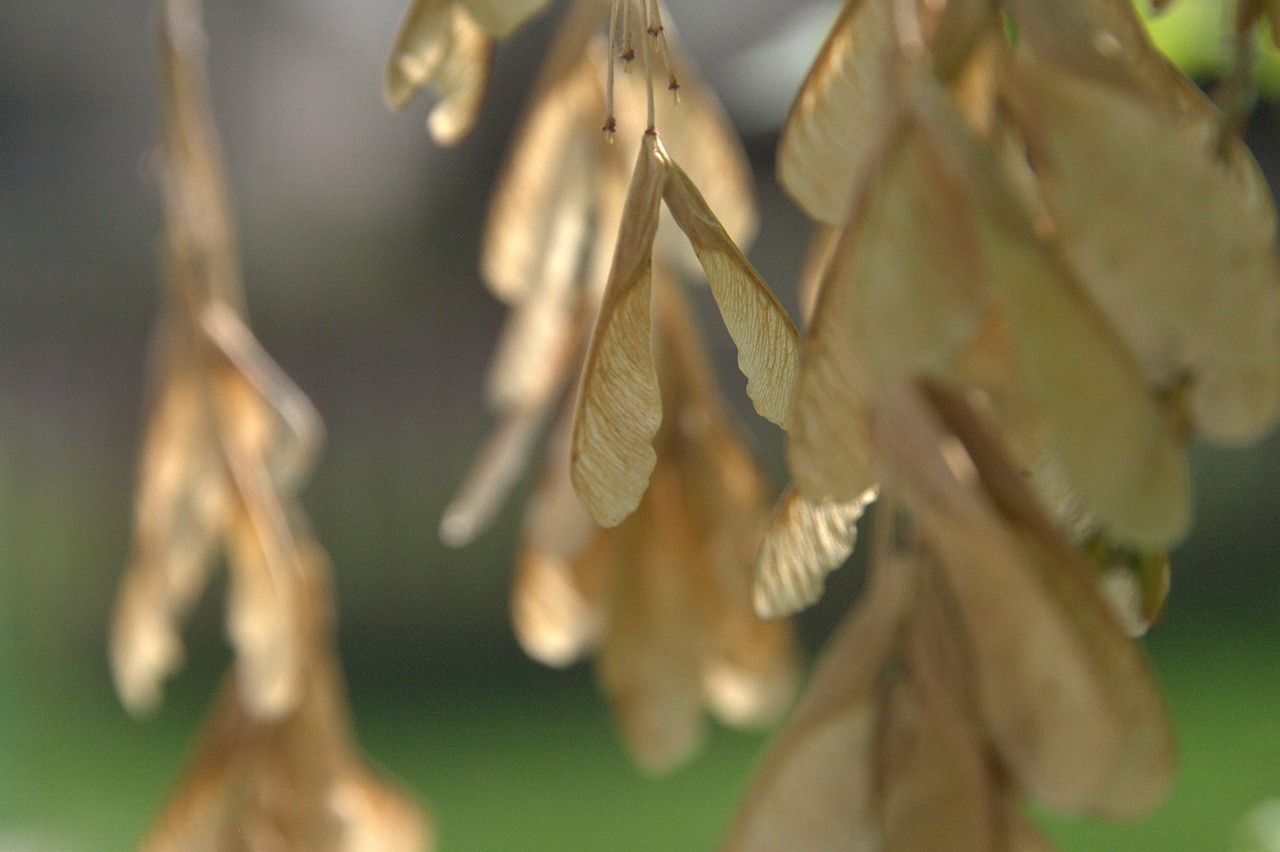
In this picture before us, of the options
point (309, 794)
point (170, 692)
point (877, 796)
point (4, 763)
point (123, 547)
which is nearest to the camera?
point (877, 796)

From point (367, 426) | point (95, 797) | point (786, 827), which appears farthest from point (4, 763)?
point (786, 827)

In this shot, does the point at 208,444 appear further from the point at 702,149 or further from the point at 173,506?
the point at 702,149

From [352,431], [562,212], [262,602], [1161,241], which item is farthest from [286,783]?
[352,431]

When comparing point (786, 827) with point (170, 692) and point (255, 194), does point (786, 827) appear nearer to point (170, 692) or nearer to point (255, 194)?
point (170, 692)

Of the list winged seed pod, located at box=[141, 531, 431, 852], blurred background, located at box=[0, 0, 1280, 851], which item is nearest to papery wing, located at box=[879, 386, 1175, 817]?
winged seed pod, located at box=[141, 531, 431, 852]

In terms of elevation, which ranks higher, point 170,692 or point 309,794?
point 309,794

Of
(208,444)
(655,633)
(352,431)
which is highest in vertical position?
(208,444)
